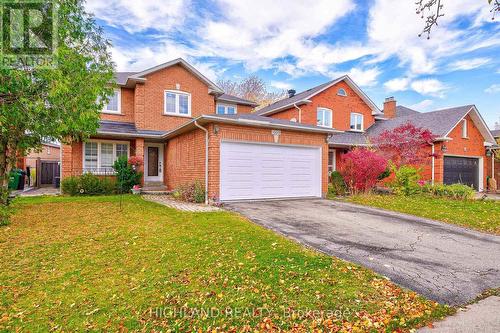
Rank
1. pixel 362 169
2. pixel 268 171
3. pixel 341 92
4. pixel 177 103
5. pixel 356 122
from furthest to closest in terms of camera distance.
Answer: pixel 356 122 → pixel 341 92 → pixel 177 103 → pixel 362 169 → pixel 268 171

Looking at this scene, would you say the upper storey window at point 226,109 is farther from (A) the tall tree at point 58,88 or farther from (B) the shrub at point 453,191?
(B) the shrub at point 453,191

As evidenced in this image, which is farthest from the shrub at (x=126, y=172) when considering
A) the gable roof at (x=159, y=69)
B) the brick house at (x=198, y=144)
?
the gable roof at (x=159, y=69)

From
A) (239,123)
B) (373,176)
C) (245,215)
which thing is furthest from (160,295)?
(373,176)

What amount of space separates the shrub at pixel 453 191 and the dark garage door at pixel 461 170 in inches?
188

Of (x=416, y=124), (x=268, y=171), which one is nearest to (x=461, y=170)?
(x=416, y=124)

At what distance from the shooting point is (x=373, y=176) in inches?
502

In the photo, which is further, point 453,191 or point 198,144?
point 453,191

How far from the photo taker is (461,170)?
1833cm

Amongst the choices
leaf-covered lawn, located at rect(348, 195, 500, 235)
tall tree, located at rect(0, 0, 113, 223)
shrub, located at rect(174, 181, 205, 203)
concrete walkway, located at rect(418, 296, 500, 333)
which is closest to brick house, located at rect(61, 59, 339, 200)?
shrub, located at rect(174, 181, 205, 203)

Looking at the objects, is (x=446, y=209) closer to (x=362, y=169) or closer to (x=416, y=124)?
(x=362, y=169)

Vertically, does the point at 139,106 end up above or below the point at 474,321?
above

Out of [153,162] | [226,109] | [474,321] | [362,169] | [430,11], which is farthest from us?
[226,109]

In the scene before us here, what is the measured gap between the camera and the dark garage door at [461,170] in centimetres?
1753

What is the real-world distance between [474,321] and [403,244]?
2.76 m
